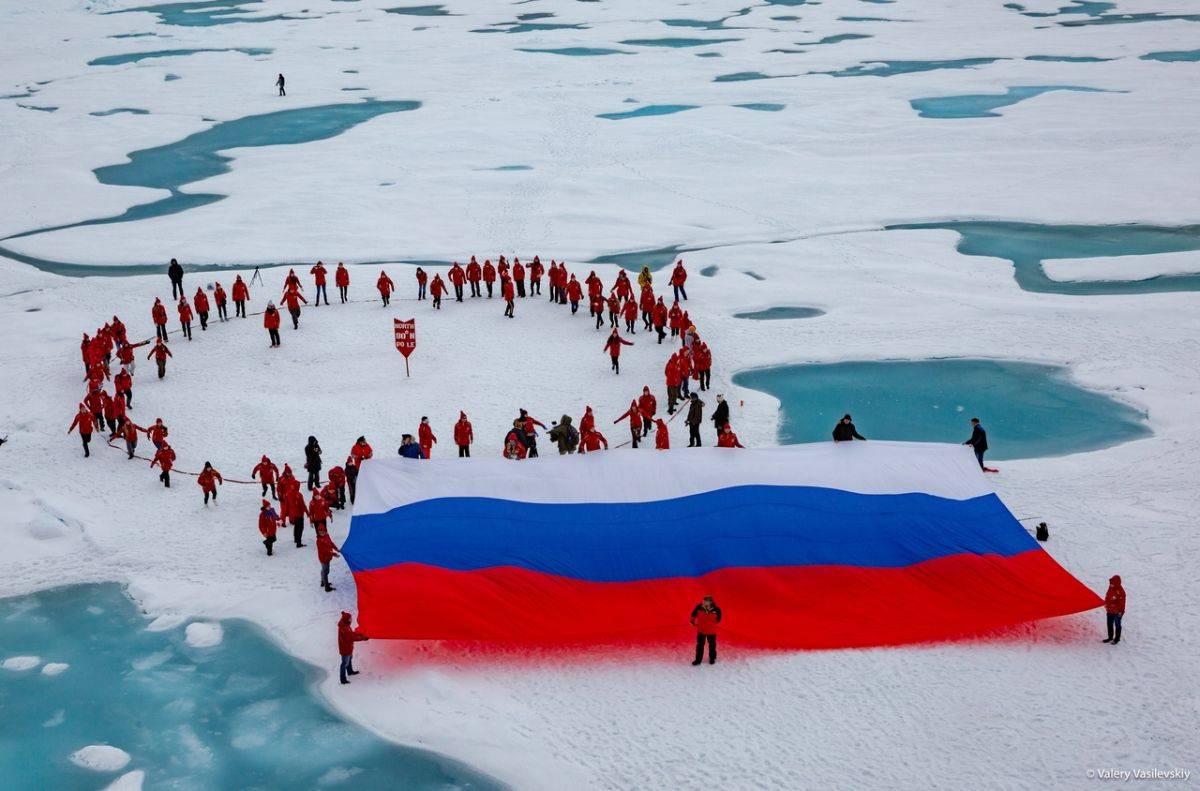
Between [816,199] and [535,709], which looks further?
[816,199]

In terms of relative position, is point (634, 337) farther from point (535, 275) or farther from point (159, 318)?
point (159, 318)

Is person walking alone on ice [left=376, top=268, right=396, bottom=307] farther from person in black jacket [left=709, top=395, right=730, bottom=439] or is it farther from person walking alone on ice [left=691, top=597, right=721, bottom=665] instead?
person walking alone on ice [left=691, top=597, right=721, bottom=665]

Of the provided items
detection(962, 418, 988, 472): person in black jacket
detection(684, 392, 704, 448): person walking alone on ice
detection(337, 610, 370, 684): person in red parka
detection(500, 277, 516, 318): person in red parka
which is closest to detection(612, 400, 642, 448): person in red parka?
detection(684, 392, 704, 448): person walking alone on ice

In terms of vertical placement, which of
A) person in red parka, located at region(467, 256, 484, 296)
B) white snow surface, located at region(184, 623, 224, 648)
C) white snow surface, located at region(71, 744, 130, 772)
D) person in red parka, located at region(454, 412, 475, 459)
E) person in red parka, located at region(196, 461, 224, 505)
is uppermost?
person in red parka, located at region(467, 256, 484, 296)

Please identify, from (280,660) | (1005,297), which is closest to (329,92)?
(1005,297)

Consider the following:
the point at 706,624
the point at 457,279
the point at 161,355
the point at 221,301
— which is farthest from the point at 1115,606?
the point at 221,301

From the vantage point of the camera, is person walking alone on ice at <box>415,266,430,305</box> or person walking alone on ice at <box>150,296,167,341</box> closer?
person walking alone on ice at <box>150,296,167,341</box>

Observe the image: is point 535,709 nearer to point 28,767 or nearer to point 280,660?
point 280,660
